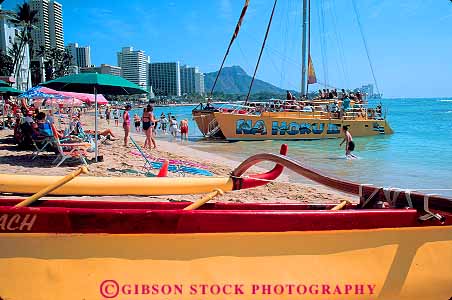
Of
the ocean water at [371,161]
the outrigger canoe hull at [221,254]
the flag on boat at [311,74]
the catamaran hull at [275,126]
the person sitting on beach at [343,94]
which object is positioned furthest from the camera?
the flag on boat at [311,74]

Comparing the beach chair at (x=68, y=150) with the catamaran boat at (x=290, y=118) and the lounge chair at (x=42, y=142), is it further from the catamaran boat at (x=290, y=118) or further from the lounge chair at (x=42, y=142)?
the catamaran boat at (x=290, y=118)

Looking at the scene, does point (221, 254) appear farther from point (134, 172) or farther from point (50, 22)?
point (50, 22)

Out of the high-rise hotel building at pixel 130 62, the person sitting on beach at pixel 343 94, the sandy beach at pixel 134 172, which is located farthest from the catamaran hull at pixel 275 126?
the high-rise hotel building at pixel 130 62

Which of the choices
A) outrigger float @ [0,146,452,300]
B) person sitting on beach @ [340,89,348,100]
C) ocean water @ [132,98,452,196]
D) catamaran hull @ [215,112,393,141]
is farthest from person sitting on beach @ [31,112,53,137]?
person sitting on beach @ [340,89,348,100]

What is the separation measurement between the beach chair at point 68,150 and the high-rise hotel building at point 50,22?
14833cm

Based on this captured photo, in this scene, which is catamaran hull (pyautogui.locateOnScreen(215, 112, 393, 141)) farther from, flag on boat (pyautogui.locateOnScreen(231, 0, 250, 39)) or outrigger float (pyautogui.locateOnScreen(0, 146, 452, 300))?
outrigger float (pyautogui.locateOnScreen(0, 146, 452, 300))

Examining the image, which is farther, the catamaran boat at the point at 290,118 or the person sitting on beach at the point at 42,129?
the catamaran boat at the point at 290,118

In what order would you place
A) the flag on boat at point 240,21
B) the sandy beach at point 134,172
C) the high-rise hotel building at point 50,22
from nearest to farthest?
the sandy beach at point 134,172, the flag on boat at point 240,21, the high-rise hotel building at point 50,22

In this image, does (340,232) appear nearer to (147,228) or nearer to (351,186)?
(351,186)

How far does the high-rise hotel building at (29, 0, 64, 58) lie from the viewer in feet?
479

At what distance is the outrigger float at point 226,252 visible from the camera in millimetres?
2463


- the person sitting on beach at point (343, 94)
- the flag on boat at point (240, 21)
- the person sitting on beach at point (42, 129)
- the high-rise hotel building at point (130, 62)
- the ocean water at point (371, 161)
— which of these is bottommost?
the ocean water at point (371, 161)

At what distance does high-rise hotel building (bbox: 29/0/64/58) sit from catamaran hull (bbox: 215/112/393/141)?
457ft

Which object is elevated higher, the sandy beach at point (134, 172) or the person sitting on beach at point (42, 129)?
the person sitting on beach at point (42, 129)
